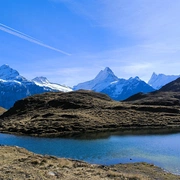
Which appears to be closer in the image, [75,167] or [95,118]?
[75,167]

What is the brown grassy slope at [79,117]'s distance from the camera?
10131cm

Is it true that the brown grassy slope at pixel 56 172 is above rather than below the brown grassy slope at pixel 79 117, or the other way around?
below

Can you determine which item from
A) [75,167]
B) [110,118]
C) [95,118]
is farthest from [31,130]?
[75,167]

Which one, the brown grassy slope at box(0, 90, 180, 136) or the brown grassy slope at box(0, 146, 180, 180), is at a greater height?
the brown grassy slope at box(0, 90, 180, 136)

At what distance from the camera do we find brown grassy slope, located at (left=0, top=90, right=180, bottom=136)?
101m

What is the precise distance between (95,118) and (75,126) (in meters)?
13.8

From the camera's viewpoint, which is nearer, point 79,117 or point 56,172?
point 56,172

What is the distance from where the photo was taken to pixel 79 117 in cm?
11419

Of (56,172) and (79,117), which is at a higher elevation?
(79,117)

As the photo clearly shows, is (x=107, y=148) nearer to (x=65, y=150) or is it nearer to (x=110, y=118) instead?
(x=65, y=150)

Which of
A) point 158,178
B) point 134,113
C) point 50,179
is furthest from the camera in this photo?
point 134,113

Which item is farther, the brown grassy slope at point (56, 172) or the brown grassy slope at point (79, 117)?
the brown grassy slope at point (79, 117)

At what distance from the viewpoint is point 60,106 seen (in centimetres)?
14688

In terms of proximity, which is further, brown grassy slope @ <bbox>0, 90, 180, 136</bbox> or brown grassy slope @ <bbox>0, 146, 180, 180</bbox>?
brown grassy slope @ <bbox>0, 90, 180, 136</bbox>
